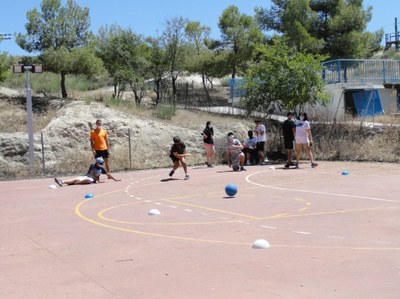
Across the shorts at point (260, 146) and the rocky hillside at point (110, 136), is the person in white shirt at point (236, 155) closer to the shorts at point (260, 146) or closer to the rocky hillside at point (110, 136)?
the shorts at point (260, 146)

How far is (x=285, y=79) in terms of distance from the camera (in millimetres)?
23969

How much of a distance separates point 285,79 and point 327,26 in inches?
765

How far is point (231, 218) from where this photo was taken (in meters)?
10.7

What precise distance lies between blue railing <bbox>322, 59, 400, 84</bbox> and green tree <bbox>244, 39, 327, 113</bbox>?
272 inches

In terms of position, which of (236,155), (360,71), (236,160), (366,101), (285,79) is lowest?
(236,160)

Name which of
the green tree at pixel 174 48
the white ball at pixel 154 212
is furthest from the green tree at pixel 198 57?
the white ball at pixel 154 212

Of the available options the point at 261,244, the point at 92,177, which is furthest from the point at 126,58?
the point at 261,244

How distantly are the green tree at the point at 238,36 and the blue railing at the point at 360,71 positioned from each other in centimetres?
1027

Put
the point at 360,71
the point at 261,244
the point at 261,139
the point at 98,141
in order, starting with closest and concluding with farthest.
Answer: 1. the point at 261,244
2. the point at 98,141
3. the point at 261,139
4. the point at 360,71

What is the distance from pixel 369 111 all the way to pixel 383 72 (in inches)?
116

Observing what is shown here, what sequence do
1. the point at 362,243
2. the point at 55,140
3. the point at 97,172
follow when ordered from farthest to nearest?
the point at 55,140
the point at 97,172
the point at 362,243

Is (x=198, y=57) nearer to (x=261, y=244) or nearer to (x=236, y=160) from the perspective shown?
(x=236, y=160)

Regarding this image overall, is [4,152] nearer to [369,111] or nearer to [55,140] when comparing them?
[55,140]

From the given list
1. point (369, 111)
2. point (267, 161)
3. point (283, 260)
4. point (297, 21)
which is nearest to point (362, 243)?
point (283, 260)
